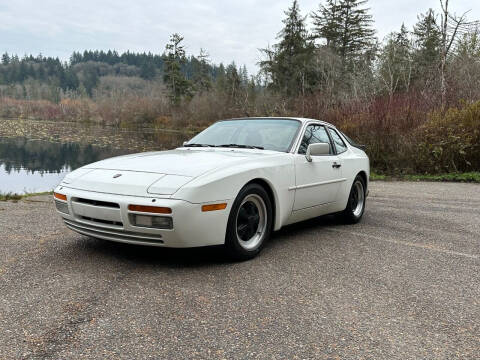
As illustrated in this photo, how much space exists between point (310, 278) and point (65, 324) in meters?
1.93

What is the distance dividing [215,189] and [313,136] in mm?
2128

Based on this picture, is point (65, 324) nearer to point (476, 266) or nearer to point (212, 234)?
point (212, 234)

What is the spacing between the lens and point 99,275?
11.2ft

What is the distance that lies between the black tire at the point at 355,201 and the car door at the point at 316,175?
54 cm

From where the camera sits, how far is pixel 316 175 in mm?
4852

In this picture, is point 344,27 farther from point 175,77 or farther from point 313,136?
point 313,136

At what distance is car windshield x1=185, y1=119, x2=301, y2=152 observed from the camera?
15.6 feet

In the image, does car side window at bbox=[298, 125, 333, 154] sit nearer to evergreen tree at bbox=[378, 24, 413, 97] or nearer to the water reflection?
the water reflection

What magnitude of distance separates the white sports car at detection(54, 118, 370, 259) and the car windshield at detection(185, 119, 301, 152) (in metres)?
0.01

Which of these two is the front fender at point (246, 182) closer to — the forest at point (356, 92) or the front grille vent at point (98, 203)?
the front grille vent at point (98, 203)

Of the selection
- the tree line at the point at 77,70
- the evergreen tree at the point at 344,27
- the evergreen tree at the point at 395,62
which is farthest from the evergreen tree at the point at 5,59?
the evergreen tree at the point at 395,62

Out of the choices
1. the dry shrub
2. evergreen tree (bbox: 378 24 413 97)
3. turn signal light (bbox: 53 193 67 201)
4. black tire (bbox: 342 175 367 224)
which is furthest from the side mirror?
evergreen tree (bbox: 378 24 413 97)

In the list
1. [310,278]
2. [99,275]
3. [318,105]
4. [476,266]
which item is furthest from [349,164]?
[318,105]

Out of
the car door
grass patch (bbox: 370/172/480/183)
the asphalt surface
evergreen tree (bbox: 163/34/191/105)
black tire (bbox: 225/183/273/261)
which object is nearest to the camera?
the asphalt surface
